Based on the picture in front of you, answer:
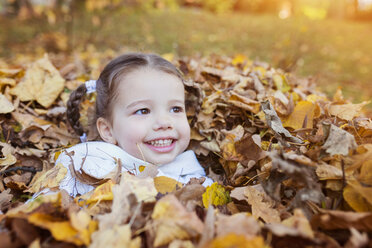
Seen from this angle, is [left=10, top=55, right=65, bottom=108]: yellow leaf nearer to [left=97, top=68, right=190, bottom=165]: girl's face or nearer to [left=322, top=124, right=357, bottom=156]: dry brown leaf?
[left=97, top=68, right=190, bottom=165]: girl's face

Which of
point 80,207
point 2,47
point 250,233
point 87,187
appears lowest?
point 2,47

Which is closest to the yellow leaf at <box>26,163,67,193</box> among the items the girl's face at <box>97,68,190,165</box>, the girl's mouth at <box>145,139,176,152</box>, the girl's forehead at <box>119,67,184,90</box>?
the girl's face at <box>97,68,190,165</box>

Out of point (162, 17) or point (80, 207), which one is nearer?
point (80, 207)

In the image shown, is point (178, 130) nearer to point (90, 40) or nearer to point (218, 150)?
point (218, 150)

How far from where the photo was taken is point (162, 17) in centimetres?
1348

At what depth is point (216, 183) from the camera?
156 centimetres

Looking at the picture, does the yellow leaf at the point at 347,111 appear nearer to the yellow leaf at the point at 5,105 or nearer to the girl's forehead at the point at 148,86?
the girl's forehead at the point at 148,86

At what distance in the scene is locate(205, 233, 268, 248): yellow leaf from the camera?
918 millimetres

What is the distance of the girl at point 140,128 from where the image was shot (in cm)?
188

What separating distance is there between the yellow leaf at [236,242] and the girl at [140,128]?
3.17 feet

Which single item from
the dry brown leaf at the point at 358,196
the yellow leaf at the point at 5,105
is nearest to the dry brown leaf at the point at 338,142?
the dry brown leaf at the point at 358,196

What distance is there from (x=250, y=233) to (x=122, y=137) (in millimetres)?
1161

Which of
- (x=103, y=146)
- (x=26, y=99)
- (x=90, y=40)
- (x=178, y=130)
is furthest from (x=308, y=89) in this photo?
(x=90, y=40)

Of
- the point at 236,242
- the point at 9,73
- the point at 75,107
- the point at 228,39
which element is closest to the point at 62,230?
the point at 236,242
